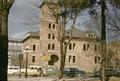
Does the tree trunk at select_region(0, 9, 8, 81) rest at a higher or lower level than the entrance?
higher

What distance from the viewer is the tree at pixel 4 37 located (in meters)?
13.4

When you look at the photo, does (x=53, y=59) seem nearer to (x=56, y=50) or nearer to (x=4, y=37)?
(x=56, y=50)

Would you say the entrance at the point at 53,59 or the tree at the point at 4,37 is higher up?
the tree at the point at 4,37

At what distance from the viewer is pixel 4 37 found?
13.5 metres

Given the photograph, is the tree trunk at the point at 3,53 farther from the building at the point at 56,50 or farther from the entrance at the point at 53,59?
the entrance at the point at 53,59

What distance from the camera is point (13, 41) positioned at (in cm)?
18462

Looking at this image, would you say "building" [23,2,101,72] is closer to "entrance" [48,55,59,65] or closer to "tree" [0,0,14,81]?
"entrance" [48,55,59,65]

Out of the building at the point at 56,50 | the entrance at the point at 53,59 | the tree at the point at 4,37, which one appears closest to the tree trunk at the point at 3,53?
the tree at the point at 4,37

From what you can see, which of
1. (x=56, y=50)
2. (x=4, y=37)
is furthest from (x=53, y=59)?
(x=4, y=37)

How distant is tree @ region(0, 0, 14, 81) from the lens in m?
13.4

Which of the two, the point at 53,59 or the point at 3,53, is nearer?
the point at 3,53

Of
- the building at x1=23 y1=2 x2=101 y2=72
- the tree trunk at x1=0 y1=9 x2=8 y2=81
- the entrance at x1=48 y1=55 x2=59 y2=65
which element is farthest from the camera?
the entrance at x1=48 y1=55 x2=59 y2=65

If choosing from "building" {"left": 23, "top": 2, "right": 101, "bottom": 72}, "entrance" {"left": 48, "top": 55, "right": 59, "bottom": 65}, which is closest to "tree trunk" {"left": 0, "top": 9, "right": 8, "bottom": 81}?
"building" {"left": 23, "top": 2, "right": 101, "bottom": 72}

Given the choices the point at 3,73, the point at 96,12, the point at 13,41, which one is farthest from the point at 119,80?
the point at 13,41
